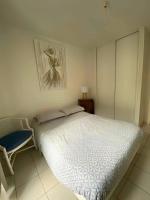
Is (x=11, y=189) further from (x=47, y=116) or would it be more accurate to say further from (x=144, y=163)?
(x=144, y=163)

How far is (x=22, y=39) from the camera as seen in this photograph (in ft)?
6.73

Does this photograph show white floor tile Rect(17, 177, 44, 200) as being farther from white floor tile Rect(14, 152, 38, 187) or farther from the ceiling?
the ceiling

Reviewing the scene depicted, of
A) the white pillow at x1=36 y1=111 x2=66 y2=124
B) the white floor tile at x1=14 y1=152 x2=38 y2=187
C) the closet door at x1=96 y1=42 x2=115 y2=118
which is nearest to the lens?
the white floor tile at x1=14 y1=152 x2=38 y2=187

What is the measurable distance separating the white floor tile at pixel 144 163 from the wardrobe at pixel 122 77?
3.52ft

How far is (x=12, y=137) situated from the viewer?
1707 millimetres

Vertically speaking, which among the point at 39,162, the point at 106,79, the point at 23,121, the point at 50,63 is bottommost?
the point at 39,162

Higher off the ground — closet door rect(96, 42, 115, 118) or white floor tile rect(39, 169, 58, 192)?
closet door rect(96, 42, 115, 118)

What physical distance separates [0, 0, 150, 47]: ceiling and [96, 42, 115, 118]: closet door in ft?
2.05

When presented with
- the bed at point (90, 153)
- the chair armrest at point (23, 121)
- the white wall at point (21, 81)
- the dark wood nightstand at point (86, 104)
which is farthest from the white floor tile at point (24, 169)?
the dark wood nightstand at point (86, 104)

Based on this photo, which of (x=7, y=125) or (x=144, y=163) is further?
(x=7, y=125)

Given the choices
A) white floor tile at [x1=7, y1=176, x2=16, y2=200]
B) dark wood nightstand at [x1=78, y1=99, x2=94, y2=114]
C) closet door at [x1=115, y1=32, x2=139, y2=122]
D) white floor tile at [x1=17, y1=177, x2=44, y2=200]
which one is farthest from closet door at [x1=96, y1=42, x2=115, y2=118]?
white floor tile at [x1=7, y1=176, x2=16, y2=200]

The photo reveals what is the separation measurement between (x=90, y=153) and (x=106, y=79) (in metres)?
2.49

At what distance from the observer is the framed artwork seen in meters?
2.32

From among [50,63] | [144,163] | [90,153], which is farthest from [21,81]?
[144,163]
